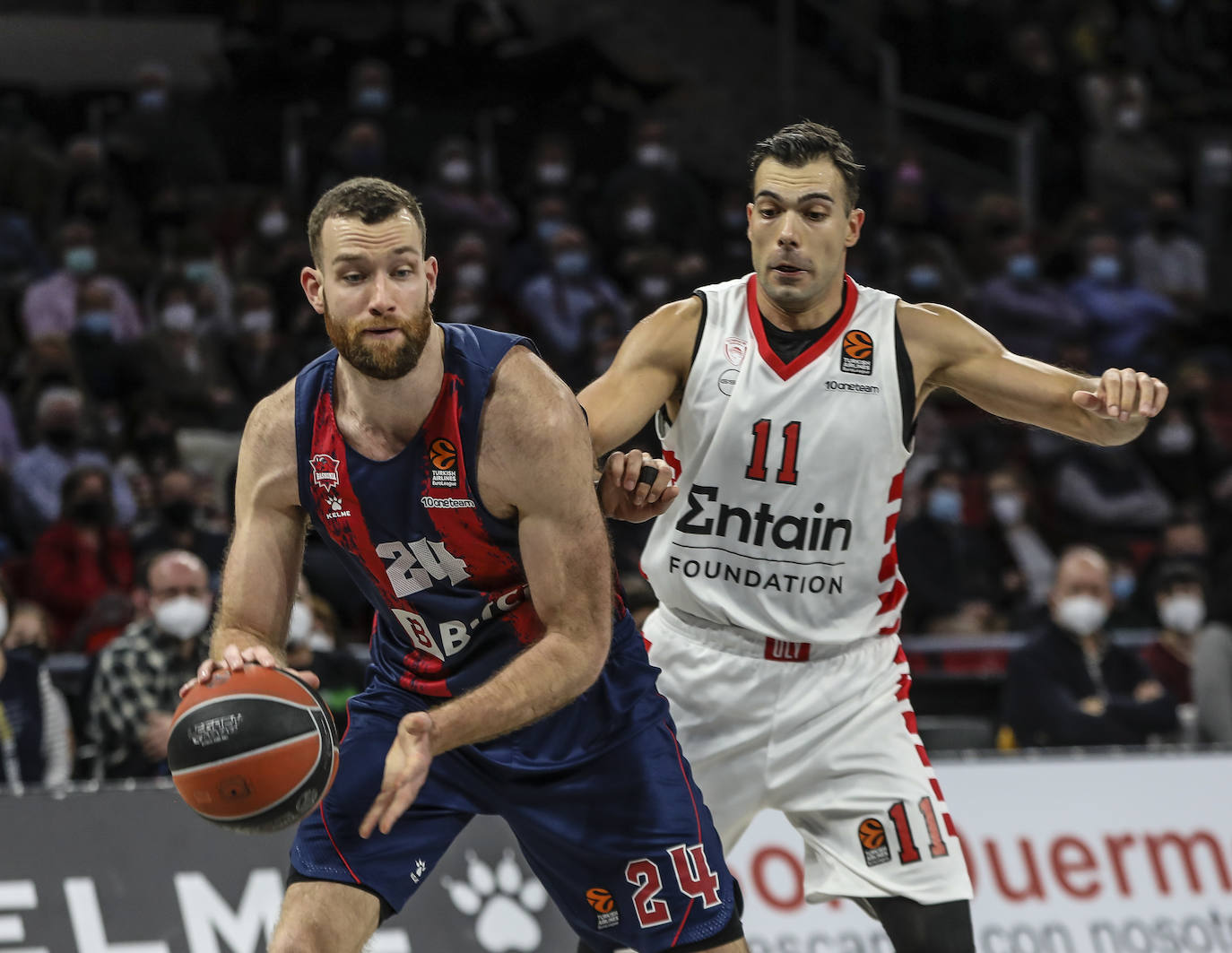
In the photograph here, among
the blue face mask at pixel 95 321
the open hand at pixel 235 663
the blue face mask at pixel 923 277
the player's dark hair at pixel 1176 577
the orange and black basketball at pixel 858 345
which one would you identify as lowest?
the open hand at pixel 235 663

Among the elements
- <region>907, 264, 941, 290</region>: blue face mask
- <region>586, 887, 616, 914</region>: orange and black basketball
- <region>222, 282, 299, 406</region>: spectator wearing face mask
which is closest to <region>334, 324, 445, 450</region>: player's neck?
<region>586, 887, 616, 914</region>: orange and black basketball

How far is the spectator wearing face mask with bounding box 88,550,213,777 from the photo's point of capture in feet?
23.4

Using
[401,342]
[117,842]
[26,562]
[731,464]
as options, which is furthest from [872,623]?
[26,562]

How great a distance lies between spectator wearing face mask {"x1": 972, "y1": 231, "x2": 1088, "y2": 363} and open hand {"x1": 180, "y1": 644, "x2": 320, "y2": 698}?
957 centimetres

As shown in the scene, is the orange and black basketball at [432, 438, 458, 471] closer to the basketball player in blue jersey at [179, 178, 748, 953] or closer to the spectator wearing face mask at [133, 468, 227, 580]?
the basketball player in blue jersey at [179, 178, 748, 953]

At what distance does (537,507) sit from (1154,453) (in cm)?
925

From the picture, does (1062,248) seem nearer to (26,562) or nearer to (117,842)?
(26,562)

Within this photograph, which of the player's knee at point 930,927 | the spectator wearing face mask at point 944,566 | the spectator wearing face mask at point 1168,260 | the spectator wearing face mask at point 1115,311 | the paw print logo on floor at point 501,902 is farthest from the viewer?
the spectator wearing face mask at point 1168,260

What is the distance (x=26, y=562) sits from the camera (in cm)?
949

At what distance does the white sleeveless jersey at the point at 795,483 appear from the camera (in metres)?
4.88

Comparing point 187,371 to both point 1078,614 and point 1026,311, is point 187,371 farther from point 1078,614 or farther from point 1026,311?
point 1026,311

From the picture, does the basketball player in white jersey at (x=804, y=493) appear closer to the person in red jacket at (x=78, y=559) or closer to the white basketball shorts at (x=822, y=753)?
the white basketball shorts at (x=822, y=753)

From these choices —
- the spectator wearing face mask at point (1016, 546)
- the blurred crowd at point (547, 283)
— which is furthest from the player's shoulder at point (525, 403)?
the spectator wearing face mask at point (1016, 546)

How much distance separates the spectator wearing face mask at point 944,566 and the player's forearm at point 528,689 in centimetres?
640
